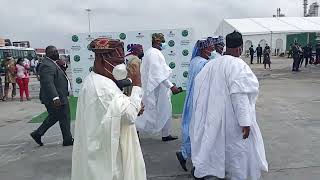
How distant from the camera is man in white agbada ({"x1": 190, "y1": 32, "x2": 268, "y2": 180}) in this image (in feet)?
14.6

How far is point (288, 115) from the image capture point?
10375 mm

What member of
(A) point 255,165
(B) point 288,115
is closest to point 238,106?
(A) point 255,165

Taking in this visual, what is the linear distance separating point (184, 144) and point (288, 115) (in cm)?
509

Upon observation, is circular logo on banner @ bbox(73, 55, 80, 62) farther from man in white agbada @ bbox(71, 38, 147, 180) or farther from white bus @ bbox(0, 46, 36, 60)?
white bus @ bbox(0, 46, 36, 60)

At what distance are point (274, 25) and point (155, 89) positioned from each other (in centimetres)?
2844

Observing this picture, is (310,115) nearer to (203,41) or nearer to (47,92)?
(203,41)

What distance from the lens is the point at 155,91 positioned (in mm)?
7656

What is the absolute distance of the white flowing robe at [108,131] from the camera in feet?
10.6

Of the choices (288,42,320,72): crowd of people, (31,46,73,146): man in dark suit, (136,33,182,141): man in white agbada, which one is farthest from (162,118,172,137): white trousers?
(288,42,320,72): crowd of people

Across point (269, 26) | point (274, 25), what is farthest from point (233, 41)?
point (274, 25)

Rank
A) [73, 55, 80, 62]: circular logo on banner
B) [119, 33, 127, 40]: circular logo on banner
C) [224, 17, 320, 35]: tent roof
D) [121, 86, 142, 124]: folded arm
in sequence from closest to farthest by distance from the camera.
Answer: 1. [121, 86, 142, 124]: folded arm
2. [73, 55, 80, 62]: circular logo on banner
3. [119, 33, 127, 40]: circular logo on banner
4. [224, 17, 320, 35]: tent roof

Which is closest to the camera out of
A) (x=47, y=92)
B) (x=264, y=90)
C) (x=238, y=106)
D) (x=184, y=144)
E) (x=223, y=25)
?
(x=238, y=106)

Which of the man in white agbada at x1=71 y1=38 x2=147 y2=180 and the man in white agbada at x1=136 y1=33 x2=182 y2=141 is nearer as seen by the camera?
the man in white agbada at x1=71 y1=38 x2=147 y2=180

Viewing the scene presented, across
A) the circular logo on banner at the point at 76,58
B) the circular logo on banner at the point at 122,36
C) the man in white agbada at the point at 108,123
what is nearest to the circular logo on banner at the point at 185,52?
the circular logo on banner at the point at 122,36
